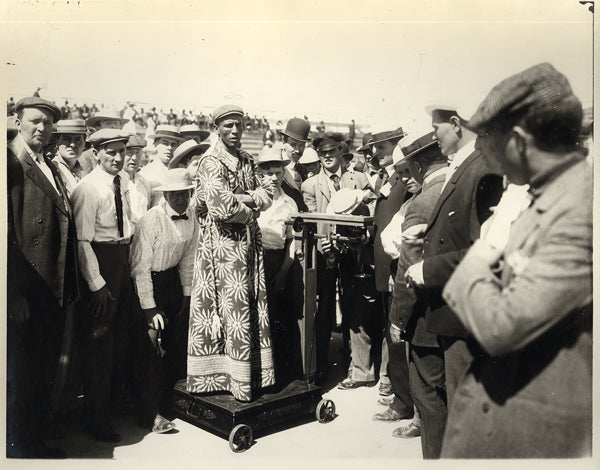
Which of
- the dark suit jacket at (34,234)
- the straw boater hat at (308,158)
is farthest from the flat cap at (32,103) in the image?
the straw boater hat at (308,158)

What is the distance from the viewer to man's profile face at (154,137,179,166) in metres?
5.09

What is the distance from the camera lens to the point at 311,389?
4.25 meters

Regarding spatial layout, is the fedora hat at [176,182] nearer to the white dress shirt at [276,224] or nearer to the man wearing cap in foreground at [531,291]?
the white dress shirt at [276,224]

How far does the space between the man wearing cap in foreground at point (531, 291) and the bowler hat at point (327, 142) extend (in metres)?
3.30

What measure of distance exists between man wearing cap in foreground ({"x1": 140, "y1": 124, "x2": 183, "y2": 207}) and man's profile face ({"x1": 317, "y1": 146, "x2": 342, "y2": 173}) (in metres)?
1.73

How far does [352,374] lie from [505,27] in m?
2.98

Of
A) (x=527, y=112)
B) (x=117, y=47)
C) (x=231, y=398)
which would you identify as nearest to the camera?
(x=527, y=112)

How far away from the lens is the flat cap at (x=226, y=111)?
3821 mm

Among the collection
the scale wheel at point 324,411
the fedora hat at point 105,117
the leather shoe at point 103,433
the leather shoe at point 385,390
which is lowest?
the leather shoe at point 385,390

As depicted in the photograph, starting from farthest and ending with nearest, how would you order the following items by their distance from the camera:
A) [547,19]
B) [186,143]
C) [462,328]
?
[186,143] < [547,19] < [462,328]

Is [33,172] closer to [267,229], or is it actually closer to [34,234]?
[34,234]

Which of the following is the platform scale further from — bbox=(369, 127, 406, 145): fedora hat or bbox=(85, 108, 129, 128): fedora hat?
bbox=(85, 108, 129, 128): fedora hat

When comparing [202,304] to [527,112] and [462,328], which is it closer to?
[462,328]

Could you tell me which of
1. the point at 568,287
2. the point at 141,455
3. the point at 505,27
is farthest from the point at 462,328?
the point at 141,455
